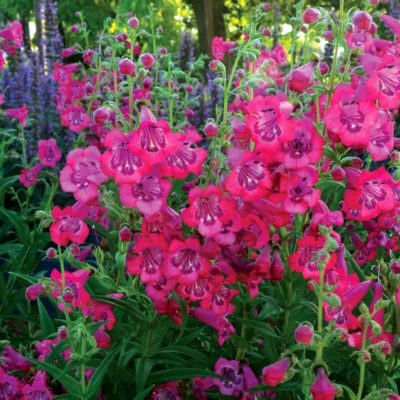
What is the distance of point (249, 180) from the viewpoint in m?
1.72

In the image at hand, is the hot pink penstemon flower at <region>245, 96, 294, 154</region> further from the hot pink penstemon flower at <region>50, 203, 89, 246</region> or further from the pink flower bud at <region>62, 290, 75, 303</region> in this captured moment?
the pink flower bud at <region>62, 290, 75, 303</region>

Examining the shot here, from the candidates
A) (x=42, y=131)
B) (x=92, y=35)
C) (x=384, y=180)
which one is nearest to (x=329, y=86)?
(x=384, y=180)

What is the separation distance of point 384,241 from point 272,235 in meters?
0.51

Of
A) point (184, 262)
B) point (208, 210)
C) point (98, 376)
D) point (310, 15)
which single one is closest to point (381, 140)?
point (310, 15)

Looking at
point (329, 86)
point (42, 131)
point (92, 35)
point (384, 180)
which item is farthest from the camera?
point (92, 35)

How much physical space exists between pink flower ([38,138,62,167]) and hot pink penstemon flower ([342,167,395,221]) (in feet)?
8.37

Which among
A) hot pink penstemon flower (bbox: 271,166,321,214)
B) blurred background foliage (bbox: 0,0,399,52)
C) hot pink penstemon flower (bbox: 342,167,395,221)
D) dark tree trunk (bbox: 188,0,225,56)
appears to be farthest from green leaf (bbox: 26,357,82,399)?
dark tree trunk (bbox: 188,0,225,56)

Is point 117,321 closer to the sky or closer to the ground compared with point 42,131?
closer to the sky

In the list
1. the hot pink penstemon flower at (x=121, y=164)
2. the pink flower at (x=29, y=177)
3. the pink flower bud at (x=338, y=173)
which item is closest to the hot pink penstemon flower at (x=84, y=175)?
the hot pink penstemon flower at (x=121, y=164)

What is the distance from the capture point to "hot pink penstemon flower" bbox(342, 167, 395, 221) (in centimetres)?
188

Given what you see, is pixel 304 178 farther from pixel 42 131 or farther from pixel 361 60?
pixel 42 131

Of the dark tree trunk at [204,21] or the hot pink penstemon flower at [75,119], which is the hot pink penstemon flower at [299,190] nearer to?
the hot pink penstemon flower at [75,119]

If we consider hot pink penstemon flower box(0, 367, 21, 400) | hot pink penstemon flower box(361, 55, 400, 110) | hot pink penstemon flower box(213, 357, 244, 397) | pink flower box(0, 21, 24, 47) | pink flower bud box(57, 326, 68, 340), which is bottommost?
hot pink penstemon flower box(0, 367, 21, 400)

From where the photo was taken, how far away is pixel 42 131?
17.7ft
